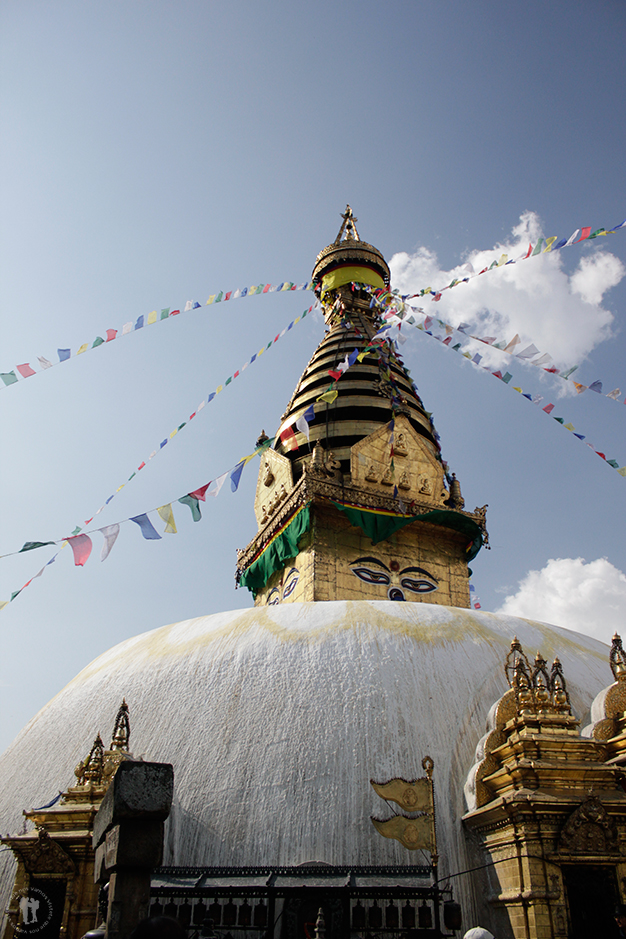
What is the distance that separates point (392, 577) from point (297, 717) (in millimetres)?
7459

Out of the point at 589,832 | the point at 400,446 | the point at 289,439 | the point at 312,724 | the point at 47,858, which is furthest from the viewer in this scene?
the point at 289,439

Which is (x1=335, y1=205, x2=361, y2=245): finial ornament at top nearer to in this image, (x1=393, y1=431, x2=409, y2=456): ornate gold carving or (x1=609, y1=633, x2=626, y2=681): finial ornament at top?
(x1=393, y1=431, x2=409, y2=456): ornate gold carving

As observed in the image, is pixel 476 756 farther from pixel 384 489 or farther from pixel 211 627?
pixel 384 489

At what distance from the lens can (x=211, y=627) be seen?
336 inches

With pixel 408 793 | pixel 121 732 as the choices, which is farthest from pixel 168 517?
pixel 408 793

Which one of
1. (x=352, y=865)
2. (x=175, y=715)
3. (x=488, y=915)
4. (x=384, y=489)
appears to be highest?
(x=384, y=489)

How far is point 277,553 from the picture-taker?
50.5 ft

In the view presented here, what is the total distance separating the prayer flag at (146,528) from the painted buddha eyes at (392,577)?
606 centimetres

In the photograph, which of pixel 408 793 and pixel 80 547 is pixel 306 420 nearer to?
pixel 80 547

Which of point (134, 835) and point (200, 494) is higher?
point (200, 494)

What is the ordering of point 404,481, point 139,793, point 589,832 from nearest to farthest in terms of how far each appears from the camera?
point 139,793 < point 589,832 < point 404,481

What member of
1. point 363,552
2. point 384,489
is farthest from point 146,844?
point 384,489

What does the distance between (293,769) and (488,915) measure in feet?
6.85

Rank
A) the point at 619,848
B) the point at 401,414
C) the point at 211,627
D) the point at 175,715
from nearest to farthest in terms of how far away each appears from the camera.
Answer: the point at 619,848, the point at 175,715, the point at 211,627, the point at 401,414
